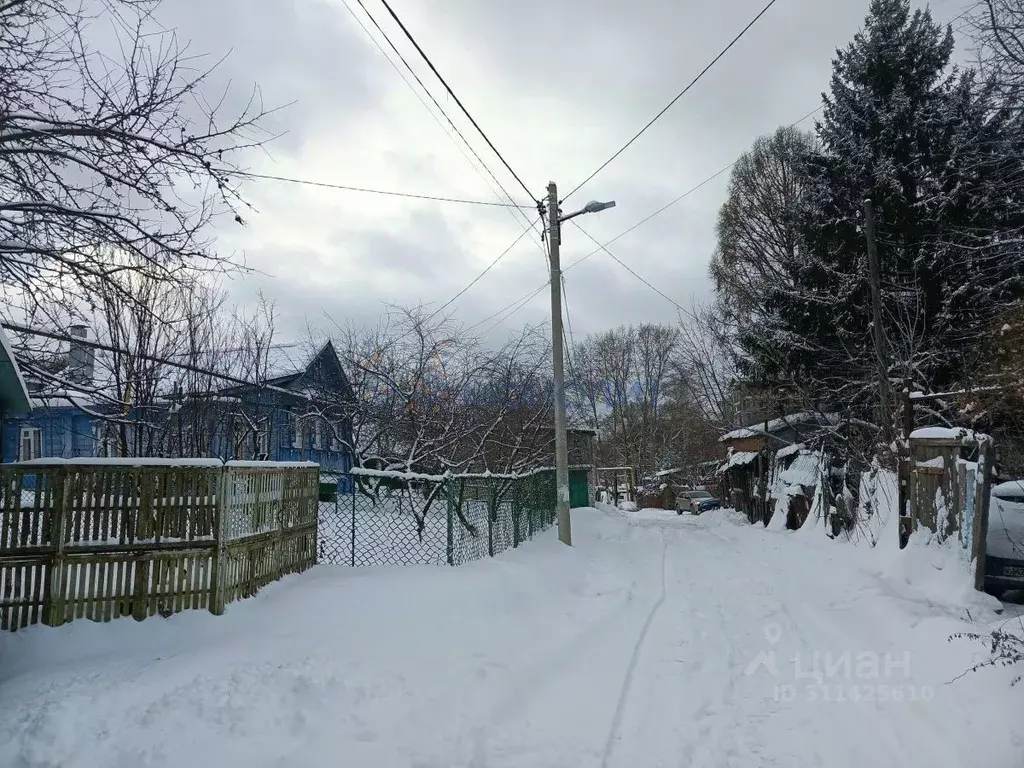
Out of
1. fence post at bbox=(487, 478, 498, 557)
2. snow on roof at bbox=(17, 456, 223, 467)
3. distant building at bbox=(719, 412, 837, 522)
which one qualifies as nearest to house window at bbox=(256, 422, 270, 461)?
fence post at bbox=(487, 478, 498, 557)

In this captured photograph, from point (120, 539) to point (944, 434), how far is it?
34.4 feet

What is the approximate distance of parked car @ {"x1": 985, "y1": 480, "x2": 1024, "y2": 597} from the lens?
25.6 ft

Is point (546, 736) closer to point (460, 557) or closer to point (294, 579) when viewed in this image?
point (294, 579)

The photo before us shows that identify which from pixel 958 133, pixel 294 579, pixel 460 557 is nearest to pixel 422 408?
pixel 460 557

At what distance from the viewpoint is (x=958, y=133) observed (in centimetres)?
1497

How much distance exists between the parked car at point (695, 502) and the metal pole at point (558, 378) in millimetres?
24686

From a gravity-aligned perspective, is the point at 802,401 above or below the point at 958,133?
below

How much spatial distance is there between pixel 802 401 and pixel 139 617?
18.1m

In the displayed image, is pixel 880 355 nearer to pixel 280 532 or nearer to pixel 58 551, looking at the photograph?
pixel 280 532

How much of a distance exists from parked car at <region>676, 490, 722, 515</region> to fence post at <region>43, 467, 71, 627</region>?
109 ft

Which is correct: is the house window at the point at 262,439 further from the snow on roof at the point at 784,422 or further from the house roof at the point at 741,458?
the house roof at the point at 741,458

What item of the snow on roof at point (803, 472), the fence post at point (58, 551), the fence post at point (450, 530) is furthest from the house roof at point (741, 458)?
the fence post at point (58, 551)

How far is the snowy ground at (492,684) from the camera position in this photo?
13.0ft

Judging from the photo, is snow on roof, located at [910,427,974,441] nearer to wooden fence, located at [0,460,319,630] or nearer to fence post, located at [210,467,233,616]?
wooden fence, located at [0,460,319,630]
